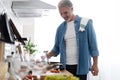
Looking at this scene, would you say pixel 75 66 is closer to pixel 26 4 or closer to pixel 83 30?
pixel 83 30

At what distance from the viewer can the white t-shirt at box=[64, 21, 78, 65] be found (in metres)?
1.74

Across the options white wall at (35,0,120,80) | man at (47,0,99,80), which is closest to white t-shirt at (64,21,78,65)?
man at (47,0,99,80)

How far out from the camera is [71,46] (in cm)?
176

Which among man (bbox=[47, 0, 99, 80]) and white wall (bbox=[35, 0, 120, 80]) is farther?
white wall (bbox=[35, 0, 120, 80])

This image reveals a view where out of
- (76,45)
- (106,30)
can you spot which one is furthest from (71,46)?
(106,30)

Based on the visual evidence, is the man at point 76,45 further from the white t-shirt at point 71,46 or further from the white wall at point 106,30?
the white wall at point 106,30

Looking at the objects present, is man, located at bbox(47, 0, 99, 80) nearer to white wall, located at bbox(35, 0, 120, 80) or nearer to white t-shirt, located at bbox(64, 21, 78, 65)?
white t-shirt, located at bbox(64, 21, 78, 65)

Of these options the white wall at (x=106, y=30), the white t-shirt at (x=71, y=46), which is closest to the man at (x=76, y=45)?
the white t-shirt at (x=71, y=46)

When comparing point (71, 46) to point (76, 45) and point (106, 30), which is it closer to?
point (76, 45)

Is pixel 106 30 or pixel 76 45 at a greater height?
pixel 106 30

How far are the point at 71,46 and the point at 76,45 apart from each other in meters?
0.05

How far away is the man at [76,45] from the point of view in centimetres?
173

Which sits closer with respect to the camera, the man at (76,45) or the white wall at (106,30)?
the man at (76,45)

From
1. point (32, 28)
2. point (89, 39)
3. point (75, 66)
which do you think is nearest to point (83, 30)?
point (89, 39)
